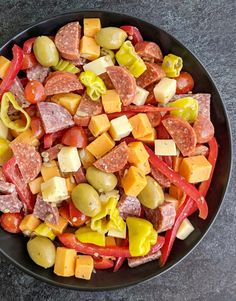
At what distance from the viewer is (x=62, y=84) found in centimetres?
194

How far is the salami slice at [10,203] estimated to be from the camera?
1906 mm

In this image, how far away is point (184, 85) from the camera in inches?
81.7

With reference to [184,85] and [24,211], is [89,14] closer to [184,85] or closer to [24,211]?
[184,85]

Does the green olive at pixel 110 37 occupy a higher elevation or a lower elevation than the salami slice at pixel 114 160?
higher

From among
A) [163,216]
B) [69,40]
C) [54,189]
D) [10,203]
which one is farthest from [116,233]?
[69,40]

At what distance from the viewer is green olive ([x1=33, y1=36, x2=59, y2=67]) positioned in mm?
1952

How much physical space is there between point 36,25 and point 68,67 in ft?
0.62

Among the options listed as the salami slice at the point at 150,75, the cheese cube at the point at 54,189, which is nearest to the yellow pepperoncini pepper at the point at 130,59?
the salami slice at the point at 150,75

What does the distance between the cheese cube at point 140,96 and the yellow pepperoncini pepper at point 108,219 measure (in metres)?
0.37

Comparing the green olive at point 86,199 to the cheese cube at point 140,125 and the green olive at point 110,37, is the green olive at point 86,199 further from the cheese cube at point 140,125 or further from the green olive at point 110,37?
the green olive at point 110,37

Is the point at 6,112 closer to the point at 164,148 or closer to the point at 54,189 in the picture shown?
the point at 54,189

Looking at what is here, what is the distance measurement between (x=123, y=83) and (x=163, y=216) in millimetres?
492

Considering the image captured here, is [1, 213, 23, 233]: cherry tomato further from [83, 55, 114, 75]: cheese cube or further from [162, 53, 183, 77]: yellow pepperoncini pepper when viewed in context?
[162, 53, 183, 77]: yellow pepperoncini pepper

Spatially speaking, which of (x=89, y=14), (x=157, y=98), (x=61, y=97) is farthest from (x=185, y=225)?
(x=89, y=14)
